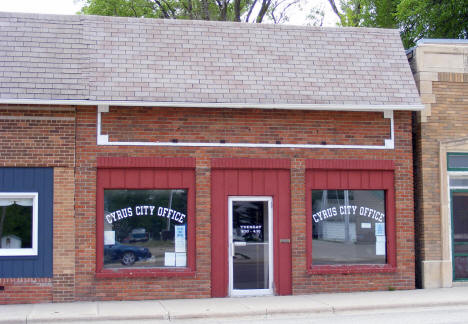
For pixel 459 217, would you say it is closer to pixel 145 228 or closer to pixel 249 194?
pixel 249 194

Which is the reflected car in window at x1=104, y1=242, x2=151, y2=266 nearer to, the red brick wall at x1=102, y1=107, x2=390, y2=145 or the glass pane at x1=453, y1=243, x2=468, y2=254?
the red brick wall at x1=102, y1=107, x2=390, y2=145

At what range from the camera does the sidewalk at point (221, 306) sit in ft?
35.1

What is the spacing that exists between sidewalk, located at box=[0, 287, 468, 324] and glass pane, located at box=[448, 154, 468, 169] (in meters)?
2.89

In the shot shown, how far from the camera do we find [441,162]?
46.0ft

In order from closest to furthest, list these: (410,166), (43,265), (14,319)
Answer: (14,319), (43,265), (410,166)

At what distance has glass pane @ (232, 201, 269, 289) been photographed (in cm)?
1299

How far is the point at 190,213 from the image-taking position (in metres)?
12.8

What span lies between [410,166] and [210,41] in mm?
5271

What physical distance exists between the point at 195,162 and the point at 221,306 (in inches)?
119

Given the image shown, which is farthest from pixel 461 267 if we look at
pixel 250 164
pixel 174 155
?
pixel 174 155

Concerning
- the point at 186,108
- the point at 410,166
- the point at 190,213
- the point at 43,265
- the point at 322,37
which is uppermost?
the point at 322,37

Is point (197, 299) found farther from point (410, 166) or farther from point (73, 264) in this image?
point (410, 166)

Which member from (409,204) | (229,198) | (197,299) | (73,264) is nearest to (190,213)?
(229,198)

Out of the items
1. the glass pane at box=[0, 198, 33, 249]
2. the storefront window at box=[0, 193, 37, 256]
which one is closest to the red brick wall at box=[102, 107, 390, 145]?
the storefront window at box=[0, 193, 37, 256]
